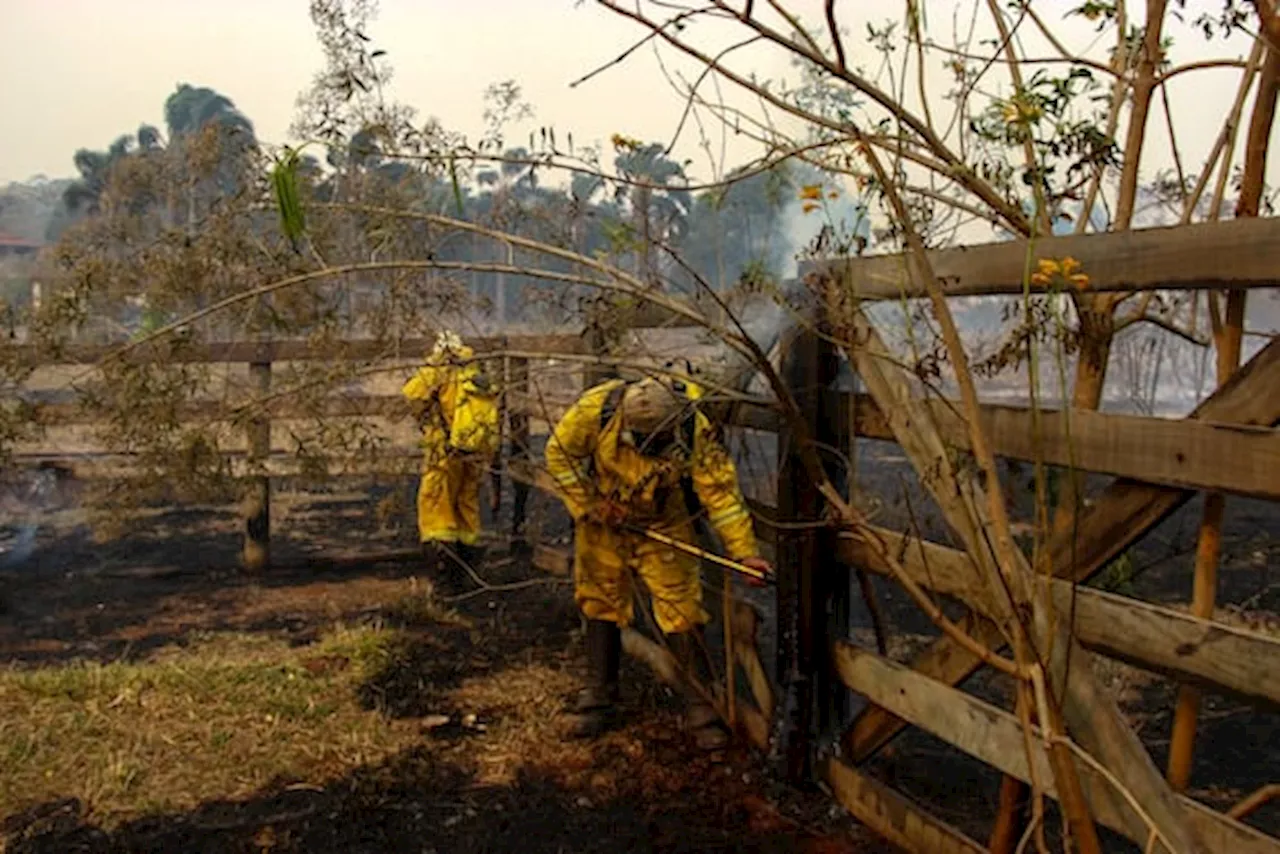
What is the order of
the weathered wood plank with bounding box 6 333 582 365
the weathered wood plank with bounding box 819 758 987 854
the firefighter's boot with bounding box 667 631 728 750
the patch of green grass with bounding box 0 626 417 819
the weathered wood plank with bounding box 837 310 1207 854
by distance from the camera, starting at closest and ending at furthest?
the weathered wood plank with bounding box 837 310 1207 854 → the weathered wood plank with bounding box 819 758 987 854 → the patch of green grass with bounding box 0 626 417 819 → the firefighter's boot with bounding box 667 631 728 750 → the weathered wood plank with bounding box 6 333 582 365

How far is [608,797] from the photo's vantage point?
4258 millimetres

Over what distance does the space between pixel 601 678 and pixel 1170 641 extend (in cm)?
303

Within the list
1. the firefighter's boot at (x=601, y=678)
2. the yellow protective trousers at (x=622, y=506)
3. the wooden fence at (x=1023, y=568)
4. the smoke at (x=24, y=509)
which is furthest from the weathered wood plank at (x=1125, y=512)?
the smoke at (x=24, y=509)

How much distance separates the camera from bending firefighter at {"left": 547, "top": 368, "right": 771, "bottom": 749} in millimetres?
4363

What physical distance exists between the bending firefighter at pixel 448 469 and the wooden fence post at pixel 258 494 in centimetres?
161

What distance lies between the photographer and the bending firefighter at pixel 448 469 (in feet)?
21.1

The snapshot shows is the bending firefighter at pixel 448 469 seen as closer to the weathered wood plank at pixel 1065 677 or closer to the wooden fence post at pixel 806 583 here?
the wooden fence post at pixel 806 583

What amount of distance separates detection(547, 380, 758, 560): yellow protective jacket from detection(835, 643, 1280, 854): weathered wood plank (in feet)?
2.37

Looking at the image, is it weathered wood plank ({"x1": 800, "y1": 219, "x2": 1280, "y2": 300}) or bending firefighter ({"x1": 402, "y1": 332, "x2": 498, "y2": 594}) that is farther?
bending firefighter ({"x1": 402, "y1": 332, "x2": 498, "y2": 594})

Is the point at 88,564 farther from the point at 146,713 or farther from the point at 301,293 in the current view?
the point at 146,713

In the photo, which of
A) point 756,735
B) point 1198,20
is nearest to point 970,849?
point 756,735

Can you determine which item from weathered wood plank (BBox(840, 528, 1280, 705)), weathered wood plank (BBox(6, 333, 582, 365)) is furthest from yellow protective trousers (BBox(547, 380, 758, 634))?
weathered wood plank (BBox(6, 333, 582, 365))

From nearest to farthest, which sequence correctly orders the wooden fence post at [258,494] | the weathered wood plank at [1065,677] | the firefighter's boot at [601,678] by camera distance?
1. the weathered wood plank at [1065,677]
2. the firefighter's boot at [601,678]
3. the wooden fence post at [258,494]

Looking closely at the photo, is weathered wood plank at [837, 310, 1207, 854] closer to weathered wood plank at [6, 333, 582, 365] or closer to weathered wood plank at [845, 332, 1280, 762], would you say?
weathered wood plank at [845, 332, 1280, 762]
